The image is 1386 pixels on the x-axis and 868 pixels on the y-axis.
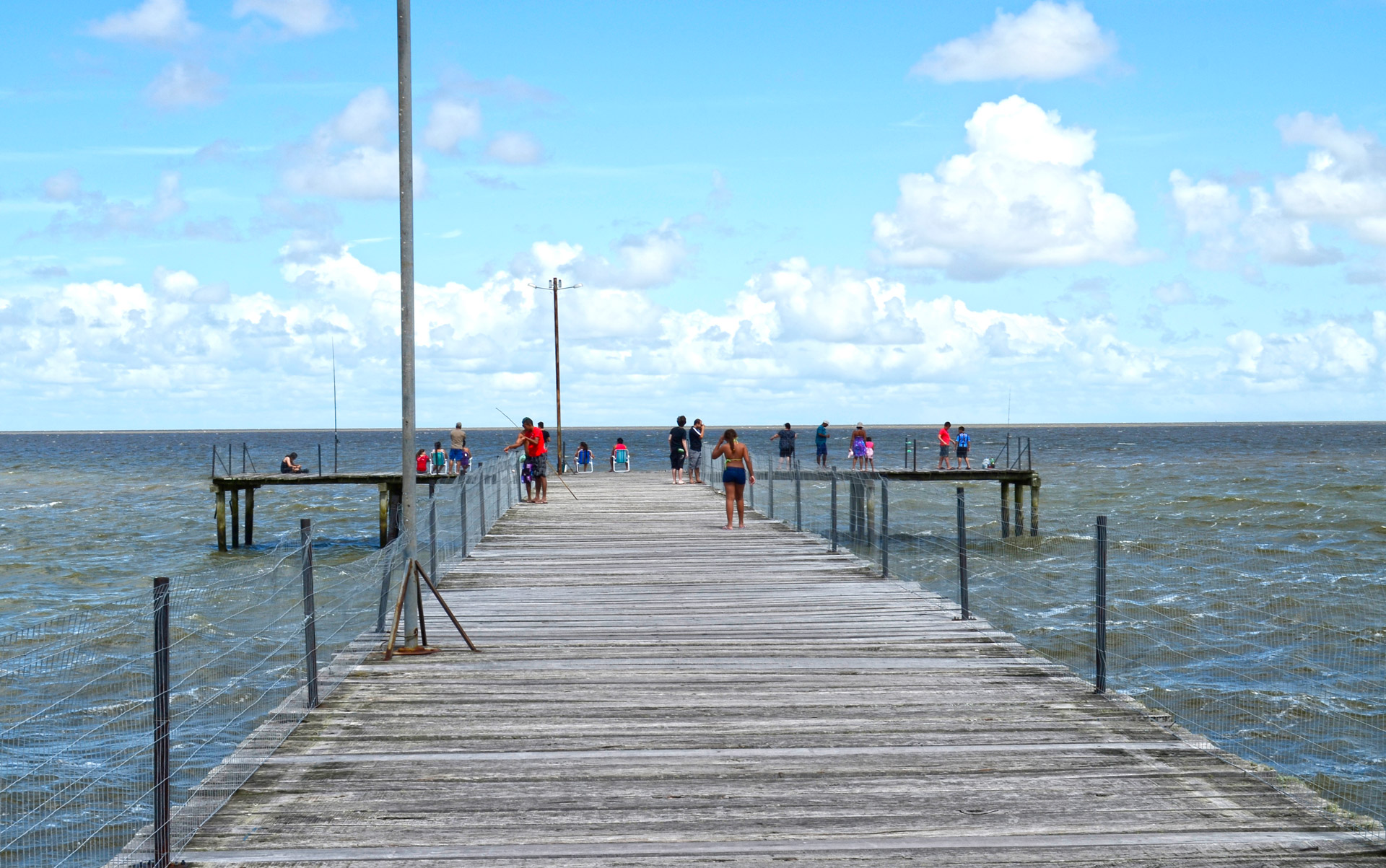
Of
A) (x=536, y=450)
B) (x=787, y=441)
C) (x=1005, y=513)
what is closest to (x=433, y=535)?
(x=536, y=450)

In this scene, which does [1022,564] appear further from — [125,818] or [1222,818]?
[1222,818]

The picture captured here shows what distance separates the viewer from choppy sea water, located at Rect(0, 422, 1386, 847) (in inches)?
593

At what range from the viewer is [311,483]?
128ft

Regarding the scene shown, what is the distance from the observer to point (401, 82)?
9594 millimetres

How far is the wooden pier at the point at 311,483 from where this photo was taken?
37469 millimetres

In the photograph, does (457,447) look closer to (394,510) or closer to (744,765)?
(394,510)

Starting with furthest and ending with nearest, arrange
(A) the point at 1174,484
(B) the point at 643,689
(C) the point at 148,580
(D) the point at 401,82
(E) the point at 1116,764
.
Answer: (A) the point at 1174,484
(C) the point at 148,580
(D) the point at 401,82
(B) the point at 643,689
(E) the point at 1116,764

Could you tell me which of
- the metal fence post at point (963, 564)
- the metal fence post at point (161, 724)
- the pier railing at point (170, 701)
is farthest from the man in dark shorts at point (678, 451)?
the metal fence post at point (161, 724)

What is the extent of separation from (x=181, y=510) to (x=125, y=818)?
152 ft

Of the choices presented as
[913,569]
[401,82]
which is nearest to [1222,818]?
[401,82]

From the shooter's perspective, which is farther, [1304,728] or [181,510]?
[181,510]

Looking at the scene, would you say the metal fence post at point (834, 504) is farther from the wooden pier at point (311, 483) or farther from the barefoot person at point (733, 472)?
the wooden pier at point (311, 483)

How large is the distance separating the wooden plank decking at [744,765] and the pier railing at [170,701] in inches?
11.1

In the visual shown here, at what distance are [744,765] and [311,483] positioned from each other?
34.7 m
